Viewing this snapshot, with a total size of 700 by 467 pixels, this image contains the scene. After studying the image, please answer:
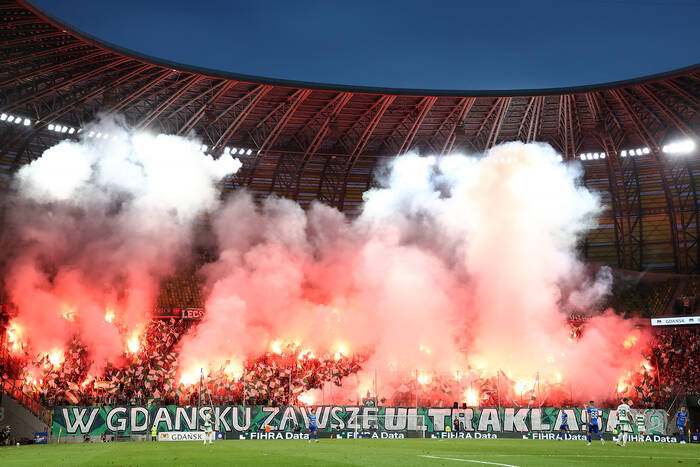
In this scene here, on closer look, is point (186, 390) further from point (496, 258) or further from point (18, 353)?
point (496, 258)

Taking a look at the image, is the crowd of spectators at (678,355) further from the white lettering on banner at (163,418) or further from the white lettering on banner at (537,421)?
the white lettering on banner at (163,418)

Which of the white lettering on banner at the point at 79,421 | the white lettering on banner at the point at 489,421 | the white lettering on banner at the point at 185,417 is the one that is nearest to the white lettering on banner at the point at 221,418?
the white lettering on banner at the point at 185,417

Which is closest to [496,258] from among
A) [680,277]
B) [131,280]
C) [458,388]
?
[458,388]

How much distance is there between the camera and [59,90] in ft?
128

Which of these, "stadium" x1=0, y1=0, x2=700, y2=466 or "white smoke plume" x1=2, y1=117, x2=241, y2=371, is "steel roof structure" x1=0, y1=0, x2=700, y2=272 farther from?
"white smoke plume" x1=2, y1=117, x2=241, y2=371

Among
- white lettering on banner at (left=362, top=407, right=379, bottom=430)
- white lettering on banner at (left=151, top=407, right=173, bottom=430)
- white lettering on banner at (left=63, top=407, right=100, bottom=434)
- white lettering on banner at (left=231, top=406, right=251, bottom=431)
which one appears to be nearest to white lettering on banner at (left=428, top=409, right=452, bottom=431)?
white lettering on banner at (left=362, top=407, right=379, bottom=430)

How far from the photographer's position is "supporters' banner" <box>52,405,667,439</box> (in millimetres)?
35281

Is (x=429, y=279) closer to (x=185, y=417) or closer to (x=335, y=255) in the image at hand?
(x=335, y=255)

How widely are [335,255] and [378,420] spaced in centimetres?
1711

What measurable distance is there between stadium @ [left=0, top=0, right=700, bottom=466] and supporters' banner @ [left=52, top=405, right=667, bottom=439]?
4.5 inches

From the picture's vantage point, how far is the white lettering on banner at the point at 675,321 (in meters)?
45.8

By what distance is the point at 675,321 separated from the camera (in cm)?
4638

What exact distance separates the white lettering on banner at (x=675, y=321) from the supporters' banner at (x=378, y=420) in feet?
34.0

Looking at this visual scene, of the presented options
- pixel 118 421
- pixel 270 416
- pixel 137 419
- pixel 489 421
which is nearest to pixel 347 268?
pixel 270 416
